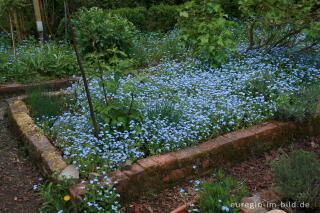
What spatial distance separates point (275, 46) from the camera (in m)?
6.19

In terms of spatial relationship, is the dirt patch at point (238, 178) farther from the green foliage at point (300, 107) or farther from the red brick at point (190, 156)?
the green foliage at point (300, 107)

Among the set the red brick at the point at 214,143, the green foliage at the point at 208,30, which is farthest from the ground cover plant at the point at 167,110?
the green foliage at the point at 208,30

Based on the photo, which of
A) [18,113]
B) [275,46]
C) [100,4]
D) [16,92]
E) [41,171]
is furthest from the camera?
[100,4]

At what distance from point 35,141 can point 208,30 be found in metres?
3.72

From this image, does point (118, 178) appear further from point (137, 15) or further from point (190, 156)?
point (137, 15)

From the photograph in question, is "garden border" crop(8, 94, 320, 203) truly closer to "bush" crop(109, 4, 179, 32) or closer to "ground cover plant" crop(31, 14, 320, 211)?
"ground cover plant" crop(31, 14, 320, 211)

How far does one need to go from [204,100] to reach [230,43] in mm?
2235

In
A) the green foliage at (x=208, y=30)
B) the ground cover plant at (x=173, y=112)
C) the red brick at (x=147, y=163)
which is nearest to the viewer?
the red brick at (x=147, y=163)

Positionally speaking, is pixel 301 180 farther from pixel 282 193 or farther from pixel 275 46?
pixel 275 46

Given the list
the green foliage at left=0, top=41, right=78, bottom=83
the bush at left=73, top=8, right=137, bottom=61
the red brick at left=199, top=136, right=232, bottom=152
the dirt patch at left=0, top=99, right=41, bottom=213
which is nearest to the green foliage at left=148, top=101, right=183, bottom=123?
the red brick at left=199, top=136, right=232, bottom=152

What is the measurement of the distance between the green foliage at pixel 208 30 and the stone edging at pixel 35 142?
319 centimetres

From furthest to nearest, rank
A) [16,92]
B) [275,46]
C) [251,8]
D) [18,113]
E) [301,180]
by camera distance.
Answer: [275,46]
[251,8]
[16,92]
[18,113]
[301,180]

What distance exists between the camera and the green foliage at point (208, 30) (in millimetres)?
5285

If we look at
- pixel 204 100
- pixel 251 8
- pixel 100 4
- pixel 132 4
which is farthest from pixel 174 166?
pixel 132 4
